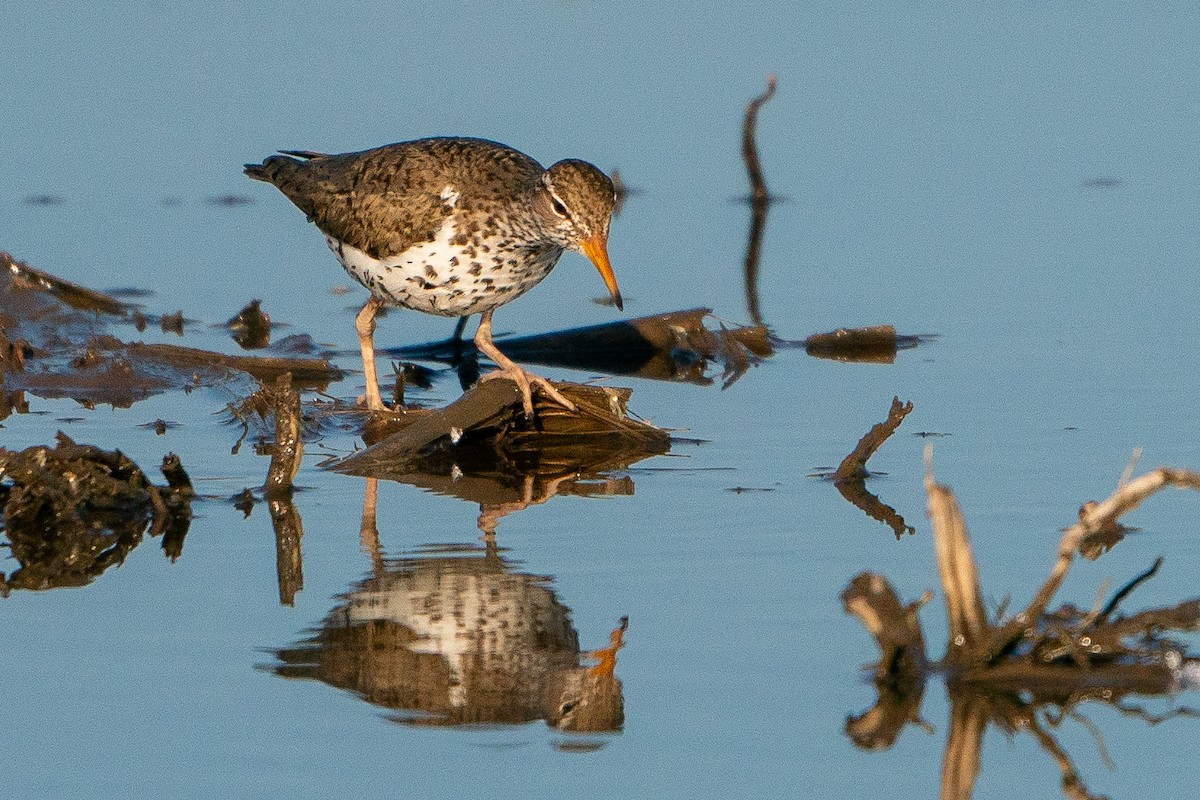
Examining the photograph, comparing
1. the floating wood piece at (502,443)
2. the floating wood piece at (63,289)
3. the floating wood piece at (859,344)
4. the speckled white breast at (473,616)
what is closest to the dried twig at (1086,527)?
the speckled white breast at (473,616)

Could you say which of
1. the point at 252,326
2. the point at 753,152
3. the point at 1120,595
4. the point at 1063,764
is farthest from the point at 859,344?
the point at 1063,764

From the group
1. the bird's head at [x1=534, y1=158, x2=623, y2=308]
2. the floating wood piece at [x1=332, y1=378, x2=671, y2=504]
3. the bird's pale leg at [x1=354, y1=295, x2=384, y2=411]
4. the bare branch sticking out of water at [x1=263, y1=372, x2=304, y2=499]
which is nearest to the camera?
the bare branch sticking out of water at [x1=263, y1=372, x2=304, y2=499]

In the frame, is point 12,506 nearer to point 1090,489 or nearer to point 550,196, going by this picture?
point 550,196

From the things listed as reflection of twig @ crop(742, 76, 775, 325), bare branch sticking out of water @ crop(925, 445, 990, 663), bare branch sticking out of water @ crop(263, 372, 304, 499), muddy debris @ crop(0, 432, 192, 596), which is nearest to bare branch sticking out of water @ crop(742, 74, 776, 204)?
reflection of twig @ crop(742, 76, 775, 325)

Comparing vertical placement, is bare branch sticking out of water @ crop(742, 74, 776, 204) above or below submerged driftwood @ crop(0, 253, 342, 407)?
above

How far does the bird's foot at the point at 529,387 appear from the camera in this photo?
9427 mm

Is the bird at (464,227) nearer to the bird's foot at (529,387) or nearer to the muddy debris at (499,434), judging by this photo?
the bird's foot at (529,387)

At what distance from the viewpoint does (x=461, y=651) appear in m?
6.86

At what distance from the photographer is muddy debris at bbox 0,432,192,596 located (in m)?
7.87

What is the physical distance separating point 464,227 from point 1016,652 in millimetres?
4306

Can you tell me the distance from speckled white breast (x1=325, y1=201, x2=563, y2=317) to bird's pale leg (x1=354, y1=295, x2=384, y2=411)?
0.38 meters

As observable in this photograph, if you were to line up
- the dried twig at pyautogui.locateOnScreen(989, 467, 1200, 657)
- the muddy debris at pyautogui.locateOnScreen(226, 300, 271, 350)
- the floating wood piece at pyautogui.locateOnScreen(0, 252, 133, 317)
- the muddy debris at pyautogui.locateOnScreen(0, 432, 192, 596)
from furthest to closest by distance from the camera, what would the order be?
the floating wood piece at pyautogui.locateOnScreen(0, 252, 133, 317)
the muddy debris at pyautogui.locateOnScreen(226, 300, 271, 350)
the muddy debris at pyautogui.locateOnScreen(0, 432, 192, 596)
the dried twig at pyautogui.locateOnScreen(989, 467, 1200, 657)

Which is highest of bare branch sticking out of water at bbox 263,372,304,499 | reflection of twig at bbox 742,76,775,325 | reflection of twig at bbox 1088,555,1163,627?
reflection of twig at bbox 742,76,775,325

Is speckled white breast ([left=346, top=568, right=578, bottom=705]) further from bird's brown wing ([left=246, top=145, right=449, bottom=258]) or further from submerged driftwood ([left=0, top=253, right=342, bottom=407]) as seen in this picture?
submerged driftwood ([left=0, top=253, right=342, bottom=407])
